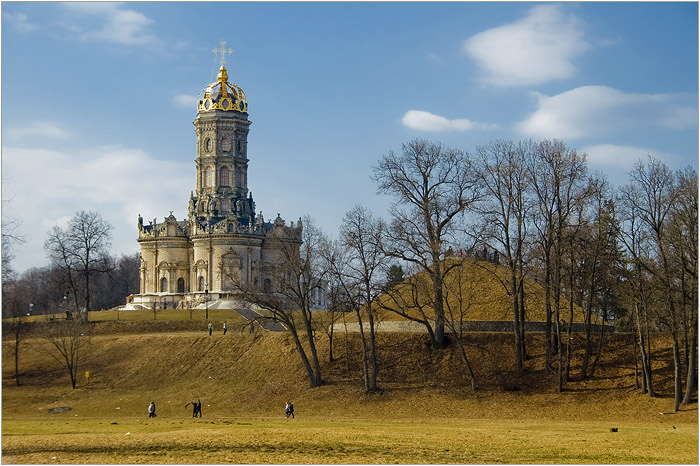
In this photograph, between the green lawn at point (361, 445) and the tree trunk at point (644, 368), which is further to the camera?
the tree trunk at point (644, 368)

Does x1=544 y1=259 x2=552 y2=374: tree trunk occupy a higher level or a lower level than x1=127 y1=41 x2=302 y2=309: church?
lower

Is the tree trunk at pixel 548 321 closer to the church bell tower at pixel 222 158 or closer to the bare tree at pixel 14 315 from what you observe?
the bare tree at pixel 14 315

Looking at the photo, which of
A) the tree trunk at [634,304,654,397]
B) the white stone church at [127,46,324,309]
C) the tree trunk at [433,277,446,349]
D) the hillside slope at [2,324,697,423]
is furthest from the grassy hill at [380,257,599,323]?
the white stone church at [127,46,324,309]

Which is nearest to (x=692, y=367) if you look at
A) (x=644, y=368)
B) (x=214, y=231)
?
(x=644, y=368)

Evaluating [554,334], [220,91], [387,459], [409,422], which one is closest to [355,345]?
[554,334]

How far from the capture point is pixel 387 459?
23375mm

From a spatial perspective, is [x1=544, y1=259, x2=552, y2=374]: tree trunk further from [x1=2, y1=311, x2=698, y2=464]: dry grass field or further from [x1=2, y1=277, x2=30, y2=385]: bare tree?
[x1=2, y1=277, x2=30, y2=385]: bare tree

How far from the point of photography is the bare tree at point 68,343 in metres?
53.1

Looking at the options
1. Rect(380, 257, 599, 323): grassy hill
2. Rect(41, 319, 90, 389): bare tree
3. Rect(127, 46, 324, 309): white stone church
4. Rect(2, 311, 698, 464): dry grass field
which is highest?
Rect(127, 46, 324, 309): white stone church

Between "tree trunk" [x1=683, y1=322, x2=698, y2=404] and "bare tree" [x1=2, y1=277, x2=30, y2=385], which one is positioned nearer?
"tree trunk" [x1=683, y1=322, x2=698, y2=404]

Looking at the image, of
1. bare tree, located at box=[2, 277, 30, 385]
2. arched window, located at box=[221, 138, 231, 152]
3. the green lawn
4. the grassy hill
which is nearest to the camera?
the green lawn

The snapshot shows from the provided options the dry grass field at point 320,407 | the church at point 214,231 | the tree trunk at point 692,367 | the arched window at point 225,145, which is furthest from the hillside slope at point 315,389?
the arched window at point 225,145

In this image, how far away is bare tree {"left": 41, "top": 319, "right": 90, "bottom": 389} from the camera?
53.1m

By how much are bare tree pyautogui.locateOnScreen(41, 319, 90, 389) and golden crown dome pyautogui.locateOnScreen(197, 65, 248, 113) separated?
123 ft
